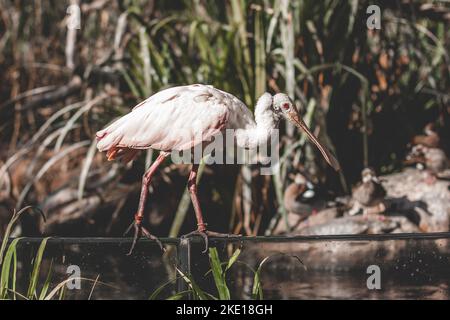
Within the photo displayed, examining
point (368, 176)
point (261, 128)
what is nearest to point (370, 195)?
point (368, 176)

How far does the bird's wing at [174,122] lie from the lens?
124 inches

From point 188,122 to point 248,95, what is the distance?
2.12m

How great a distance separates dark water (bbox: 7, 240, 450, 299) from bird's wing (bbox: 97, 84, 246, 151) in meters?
0.48

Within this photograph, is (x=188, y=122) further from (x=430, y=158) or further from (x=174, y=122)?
(x=430, y=158)

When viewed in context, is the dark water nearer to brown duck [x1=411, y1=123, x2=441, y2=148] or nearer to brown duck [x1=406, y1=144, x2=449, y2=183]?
brown duck [x1=406, y1=144, x2=449, y2=183]

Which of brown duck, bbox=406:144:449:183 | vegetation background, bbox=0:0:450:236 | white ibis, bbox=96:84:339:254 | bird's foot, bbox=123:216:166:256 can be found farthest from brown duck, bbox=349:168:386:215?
bird's foot, bbox=123:216:166:256

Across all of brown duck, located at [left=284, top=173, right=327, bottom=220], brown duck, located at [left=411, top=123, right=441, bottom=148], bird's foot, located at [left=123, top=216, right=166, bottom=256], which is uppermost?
brown duck, located at [left=411, top=123, right=441, bottom=148]

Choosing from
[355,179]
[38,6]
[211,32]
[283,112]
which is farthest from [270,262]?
[38,6]

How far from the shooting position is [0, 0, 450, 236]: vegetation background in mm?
5285

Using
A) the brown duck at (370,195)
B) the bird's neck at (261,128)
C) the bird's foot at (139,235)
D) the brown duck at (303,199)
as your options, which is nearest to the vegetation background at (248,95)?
the brown duck at (303,199)

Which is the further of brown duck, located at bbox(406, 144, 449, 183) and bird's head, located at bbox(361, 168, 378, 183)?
brown duck, located at bbox(406, 144, 449, 183)

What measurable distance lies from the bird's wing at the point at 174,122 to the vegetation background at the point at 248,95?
1.71m

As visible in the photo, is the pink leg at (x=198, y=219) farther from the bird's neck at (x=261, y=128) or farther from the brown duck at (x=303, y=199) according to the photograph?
the brown duck at (x=303, y=199)

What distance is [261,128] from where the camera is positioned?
10.6ft
